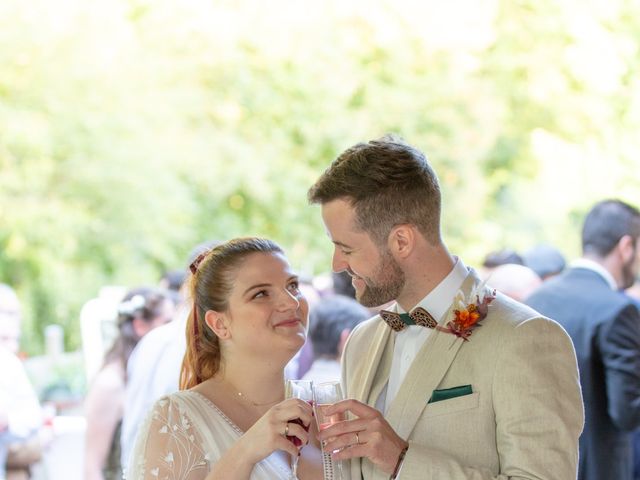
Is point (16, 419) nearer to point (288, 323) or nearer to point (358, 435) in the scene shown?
point (288, 323)

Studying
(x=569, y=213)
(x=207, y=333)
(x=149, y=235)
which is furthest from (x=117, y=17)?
(x=207, y=333)

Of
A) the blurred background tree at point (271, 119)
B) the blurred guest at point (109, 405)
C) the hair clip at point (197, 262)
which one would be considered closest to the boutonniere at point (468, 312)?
the hair clip at point (197, 262)

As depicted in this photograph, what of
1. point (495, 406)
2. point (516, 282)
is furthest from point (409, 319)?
point (516, 282)

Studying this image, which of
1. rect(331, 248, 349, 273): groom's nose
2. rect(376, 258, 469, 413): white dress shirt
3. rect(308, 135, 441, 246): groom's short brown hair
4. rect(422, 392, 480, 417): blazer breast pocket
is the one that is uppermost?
rect(308, 135, 441, 246): groom's short brown hair

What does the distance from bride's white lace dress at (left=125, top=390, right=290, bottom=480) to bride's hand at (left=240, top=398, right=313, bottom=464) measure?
302mm

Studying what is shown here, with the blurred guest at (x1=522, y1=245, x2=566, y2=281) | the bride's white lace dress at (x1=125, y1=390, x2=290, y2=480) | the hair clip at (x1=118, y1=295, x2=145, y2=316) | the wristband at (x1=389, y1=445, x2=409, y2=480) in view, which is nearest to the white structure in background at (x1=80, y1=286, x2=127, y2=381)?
the hair clip at (x1=118, y1=295, x2=145, y2=316)

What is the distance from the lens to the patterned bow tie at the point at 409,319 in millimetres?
2479

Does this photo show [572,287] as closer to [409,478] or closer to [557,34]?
[409,478]

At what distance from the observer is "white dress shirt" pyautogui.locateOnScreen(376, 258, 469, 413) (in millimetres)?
2510

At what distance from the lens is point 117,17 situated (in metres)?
12.3

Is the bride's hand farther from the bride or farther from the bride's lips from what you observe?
the bride's lips

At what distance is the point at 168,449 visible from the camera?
8.32 ft

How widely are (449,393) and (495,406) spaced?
0.13 metres

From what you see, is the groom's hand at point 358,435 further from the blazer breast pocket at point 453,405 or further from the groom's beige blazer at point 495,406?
the blazer breast pocket at point 453,405
